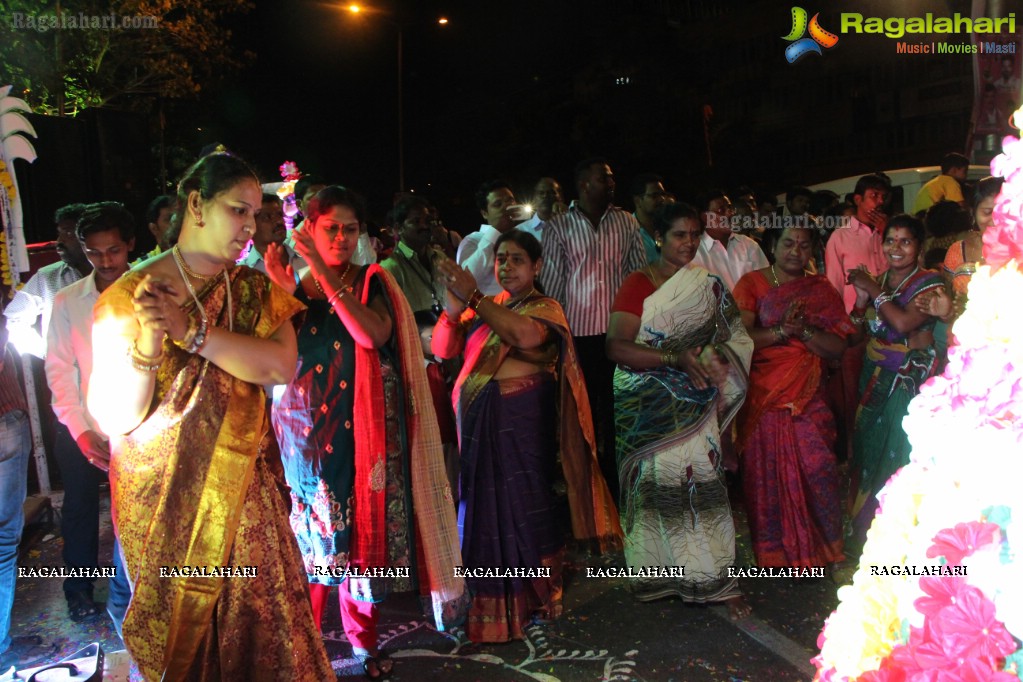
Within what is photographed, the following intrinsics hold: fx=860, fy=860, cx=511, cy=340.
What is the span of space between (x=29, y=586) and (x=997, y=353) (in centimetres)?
509

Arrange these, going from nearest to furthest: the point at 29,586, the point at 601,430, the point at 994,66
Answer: the point at 29,586, the point at 601,430, the point at 994,66

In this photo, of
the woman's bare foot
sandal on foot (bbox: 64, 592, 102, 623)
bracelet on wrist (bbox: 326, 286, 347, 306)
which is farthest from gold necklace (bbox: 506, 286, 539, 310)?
sandal on foot (bbox: 64, 592, 102, 623)

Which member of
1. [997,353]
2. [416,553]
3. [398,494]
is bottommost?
[416,553]

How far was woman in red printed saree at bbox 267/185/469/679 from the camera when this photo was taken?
358 centimetres

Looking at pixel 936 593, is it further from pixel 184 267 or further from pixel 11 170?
pixel 11 170

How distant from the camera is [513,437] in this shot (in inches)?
163

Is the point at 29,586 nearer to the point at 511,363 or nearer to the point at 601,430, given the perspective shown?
the point at 511,363

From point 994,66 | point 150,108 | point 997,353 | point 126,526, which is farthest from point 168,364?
point 150,108

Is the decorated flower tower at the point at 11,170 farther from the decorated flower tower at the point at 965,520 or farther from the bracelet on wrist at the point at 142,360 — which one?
the decorated flower tower at the point at 965,520

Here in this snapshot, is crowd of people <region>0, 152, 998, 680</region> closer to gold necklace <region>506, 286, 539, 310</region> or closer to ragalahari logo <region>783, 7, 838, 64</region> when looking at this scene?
gold necklace <region>506, 286, 539, 310</region>

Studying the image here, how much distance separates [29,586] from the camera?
4930 millimetres

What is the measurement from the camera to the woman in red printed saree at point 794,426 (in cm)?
461

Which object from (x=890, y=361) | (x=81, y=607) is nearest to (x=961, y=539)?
(x=890, y=361)

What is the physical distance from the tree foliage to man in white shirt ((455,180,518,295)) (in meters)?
4.52
